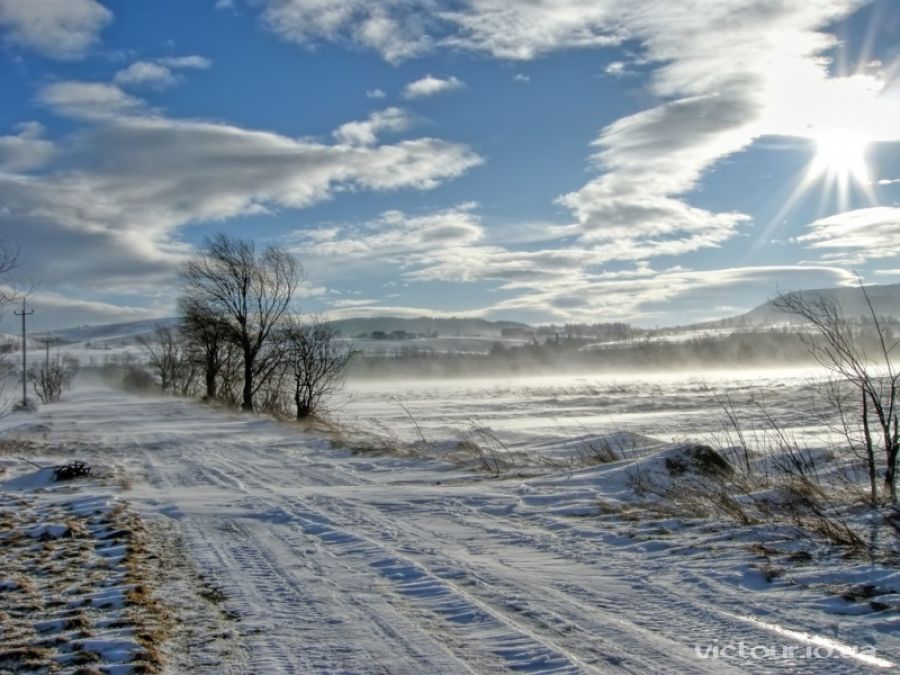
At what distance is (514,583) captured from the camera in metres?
5.12

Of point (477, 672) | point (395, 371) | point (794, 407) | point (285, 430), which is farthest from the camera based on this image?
point (395, 371)

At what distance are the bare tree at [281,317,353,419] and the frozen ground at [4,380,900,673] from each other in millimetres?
15465

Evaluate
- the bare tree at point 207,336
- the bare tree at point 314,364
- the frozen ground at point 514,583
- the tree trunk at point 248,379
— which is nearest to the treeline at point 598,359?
the bare tree at point 207,336

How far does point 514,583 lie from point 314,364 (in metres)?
21.3

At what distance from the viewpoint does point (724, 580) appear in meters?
4.94

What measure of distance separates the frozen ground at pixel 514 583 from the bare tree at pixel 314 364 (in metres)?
15.5

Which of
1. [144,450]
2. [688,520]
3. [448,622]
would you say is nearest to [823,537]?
[688,520]

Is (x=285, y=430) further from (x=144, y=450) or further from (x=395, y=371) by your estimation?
(x=395, y=371)

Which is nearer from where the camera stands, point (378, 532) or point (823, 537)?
point (823, 537)

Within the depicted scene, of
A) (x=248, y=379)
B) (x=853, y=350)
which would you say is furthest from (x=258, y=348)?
(x=853, y=350)

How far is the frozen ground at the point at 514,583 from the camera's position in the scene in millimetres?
3828

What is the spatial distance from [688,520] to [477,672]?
368 cm

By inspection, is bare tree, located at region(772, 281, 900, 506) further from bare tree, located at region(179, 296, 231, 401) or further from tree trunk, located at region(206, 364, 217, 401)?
tree trunk, located at region(206, 364, 217, 401)

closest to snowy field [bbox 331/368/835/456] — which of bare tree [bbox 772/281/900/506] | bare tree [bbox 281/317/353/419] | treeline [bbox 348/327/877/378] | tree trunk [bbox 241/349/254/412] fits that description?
bare tree [bbox 281/317/353/419]
